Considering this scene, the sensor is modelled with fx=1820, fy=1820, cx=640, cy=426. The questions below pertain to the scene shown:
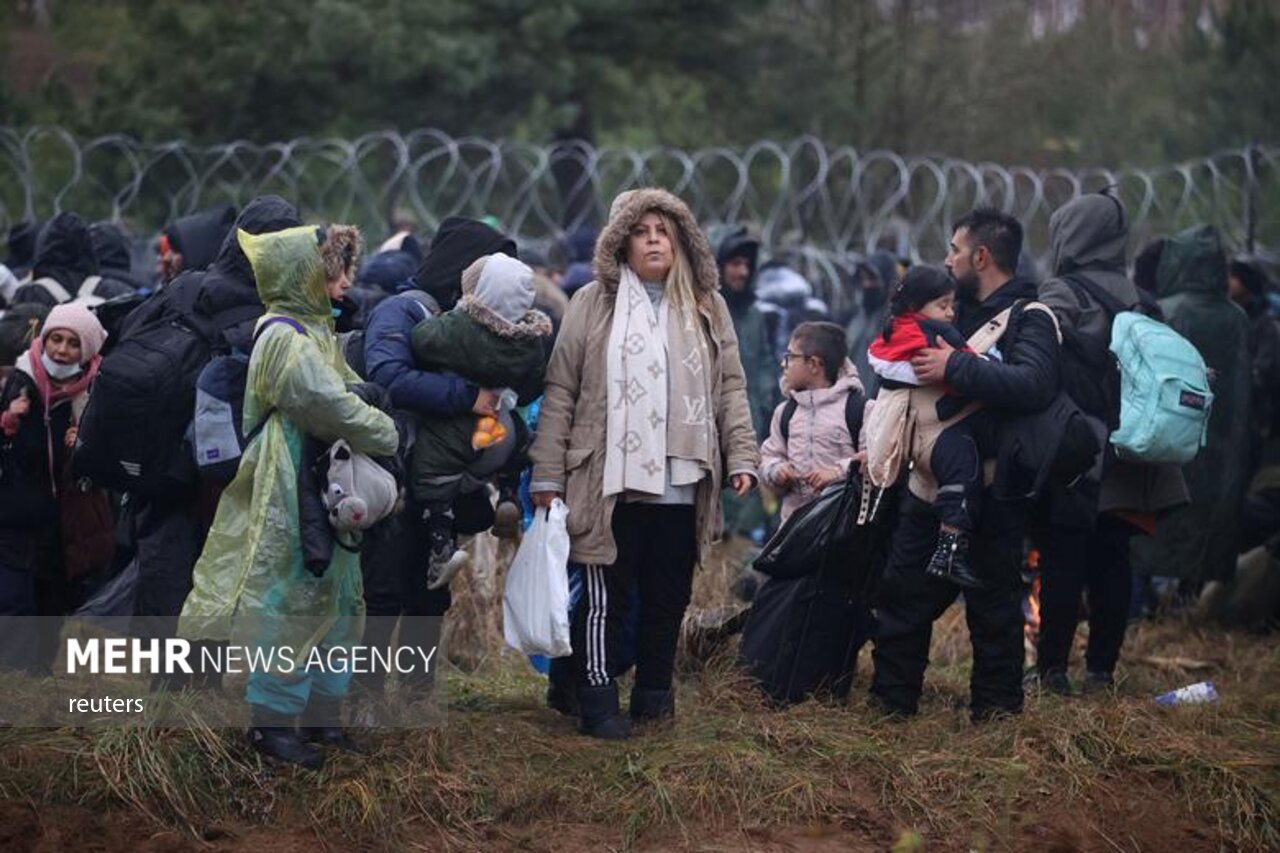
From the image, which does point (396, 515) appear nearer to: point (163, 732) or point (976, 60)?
point (163, 732)

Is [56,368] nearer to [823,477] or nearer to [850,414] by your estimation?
[823,477]

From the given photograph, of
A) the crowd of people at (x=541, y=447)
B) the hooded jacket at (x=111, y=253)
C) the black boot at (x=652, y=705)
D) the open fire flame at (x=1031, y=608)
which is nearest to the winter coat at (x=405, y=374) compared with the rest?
the crowd of people at (x=541, y=447)

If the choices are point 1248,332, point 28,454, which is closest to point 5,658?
point 28,454

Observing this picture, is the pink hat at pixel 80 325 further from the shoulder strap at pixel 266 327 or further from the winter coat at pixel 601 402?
the winter coat at pixel 601 402

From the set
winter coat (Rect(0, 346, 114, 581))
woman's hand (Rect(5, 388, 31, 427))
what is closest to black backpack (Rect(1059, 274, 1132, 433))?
winter coat (Rect(0, 346, 114, 581))

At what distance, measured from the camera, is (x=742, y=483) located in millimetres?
5797

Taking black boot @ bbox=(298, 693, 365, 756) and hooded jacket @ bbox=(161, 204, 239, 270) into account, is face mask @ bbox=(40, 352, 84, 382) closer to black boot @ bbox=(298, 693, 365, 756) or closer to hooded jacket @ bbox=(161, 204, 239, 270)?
hooded jacket @ bbox=(161, 204, 239, 270)

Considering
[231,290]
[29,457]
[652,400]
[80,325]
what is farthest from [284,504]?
[29,457]

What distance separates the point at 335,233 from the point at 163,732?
1.53 metres

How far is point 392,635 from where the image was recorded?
594 cm

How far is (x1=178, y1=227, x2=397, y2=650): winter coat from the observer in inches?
200

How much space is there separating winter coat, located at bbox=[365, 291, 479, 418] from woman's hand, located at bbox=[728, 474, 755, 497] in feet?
2.94

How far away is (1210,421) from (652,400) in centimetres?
380

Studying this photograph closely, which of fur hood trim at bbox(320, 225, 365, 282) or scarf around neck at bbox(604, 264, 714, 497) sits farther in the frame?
scarf around neck at bbox(604, 264, 714, 497)
